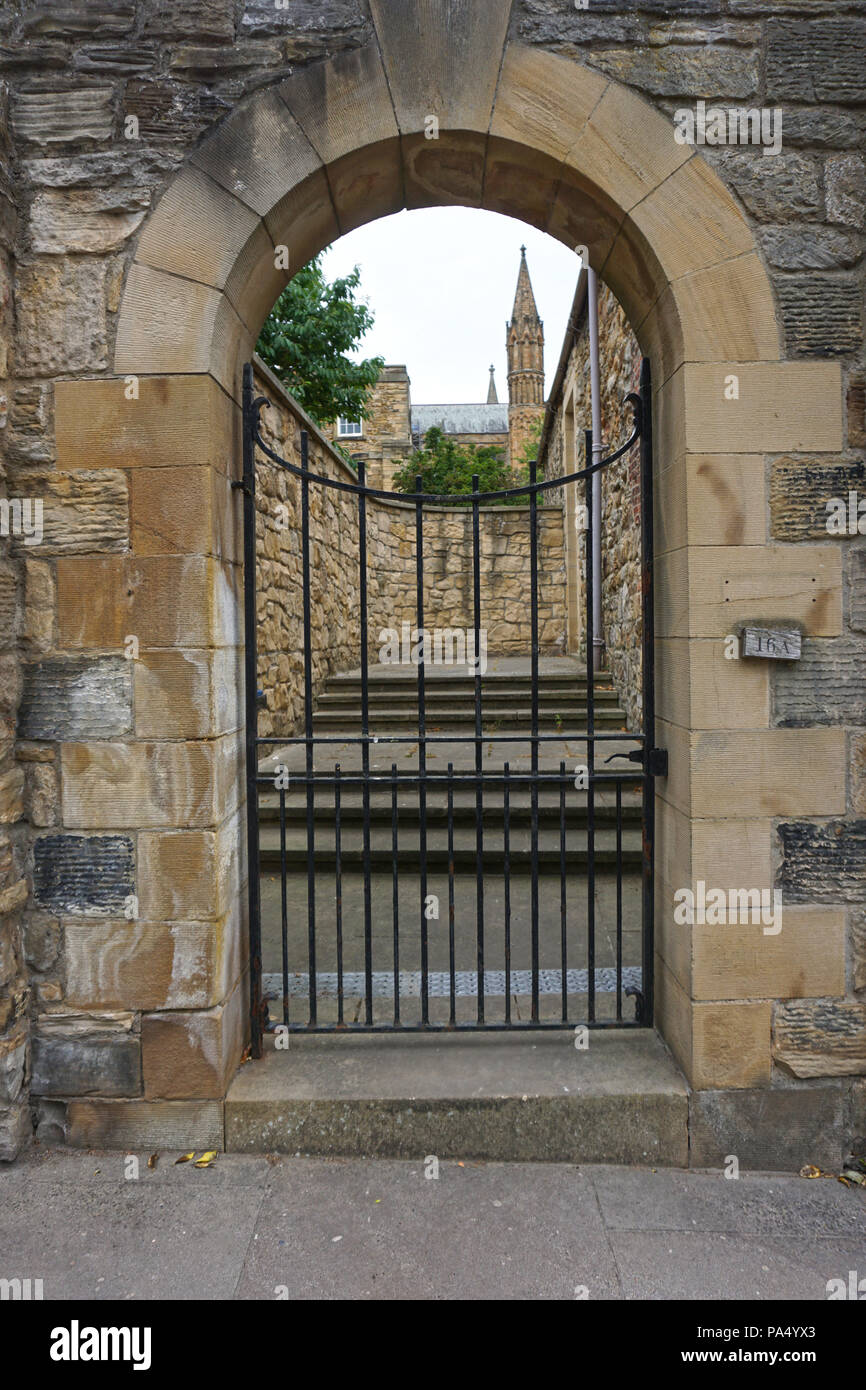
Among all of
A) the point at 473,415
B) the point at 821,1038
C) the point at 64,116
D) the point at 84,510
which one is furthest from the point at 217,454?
the point at 473,415

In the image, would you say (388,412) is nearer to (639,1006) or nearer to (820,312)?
(820,312)

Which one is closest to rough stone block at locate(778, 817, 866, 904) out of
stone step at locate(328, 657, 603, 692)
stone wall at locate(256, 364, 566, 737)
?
stone wall at locate(256, 364, 566, 737)

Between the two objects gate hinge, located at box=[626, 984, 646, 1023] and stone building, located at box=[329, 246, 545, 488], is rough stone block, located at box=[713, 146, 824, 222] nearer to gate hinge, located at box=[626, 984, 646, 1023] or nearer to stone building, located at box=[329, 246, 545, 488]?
gate hinge, located at box=[626, 984, 646, 1023]

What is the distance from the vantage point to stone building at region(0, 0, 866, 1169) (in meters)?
2.31

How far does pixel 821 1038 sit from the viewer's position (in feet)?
7.75

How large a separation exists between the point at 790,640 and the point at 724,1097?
1.39 meters

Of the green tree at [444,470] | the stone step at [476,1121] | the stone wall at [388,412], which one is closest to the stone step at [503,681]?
the stone step at [476,1121]

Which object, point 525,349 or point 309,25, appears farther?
point 525,349

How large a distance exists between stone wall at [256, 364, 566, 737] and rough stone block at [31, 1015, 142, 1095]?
336cm

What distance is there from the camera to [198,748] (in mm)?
2352

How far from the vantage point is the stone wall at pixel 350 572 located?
19.5 ft

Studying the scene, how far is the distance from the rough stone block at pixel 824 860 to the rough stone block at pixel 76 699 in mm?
2041

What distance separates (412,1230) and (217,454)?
227 centimetres

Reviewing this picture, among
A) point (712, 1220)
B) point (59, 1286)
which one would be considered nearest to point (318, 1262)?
point (59, 1286)
